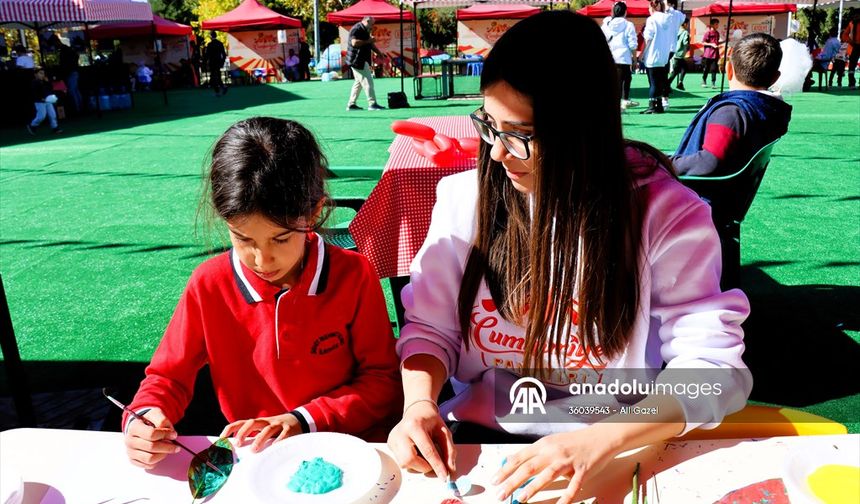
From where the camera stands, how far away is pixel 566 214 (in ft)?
4.12

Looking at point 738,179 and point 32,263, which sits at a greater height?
point 738,179

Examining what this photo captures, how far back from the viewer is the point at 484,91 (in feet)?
4.21

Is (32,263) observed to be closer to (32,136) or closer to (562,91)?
(562,91)

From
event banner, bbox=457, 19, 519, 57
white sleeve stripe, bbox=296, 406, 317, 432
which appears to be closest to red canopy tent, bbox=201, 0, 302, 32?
event banner, bbox=457, 19, 519, 57

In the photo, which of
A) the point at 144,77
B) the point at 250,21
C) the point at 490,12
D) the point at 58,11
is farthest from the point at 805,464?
the point at 250,21

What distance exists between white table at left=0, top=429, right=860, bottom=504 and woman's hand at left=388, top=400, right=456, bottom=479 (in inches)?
0.6

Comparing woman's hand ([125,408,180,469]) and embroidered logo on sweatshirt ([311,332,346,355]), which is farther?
embroidered logo on sweatshirt ([311,332,346,355])

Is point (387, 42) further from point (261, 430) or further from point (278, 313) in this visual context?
point (261, 430)

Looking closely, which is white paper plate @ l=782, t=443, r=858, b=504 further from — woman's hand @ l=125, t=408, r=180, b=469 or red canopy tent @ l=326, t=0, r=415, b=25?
red canopy tent @ l=326, t=0, r=415, b=25

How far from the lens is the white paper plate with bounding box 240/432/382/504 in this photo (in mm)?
935

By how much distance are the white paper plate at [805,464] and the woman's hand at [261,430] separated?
79 centimetres

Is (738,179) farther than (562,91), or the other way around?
(738,179)

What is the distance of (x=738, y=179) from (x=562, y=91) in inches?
73.7

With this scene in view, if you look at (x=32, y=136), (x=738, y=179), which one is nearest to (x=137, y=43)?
(x=32, y=136)
